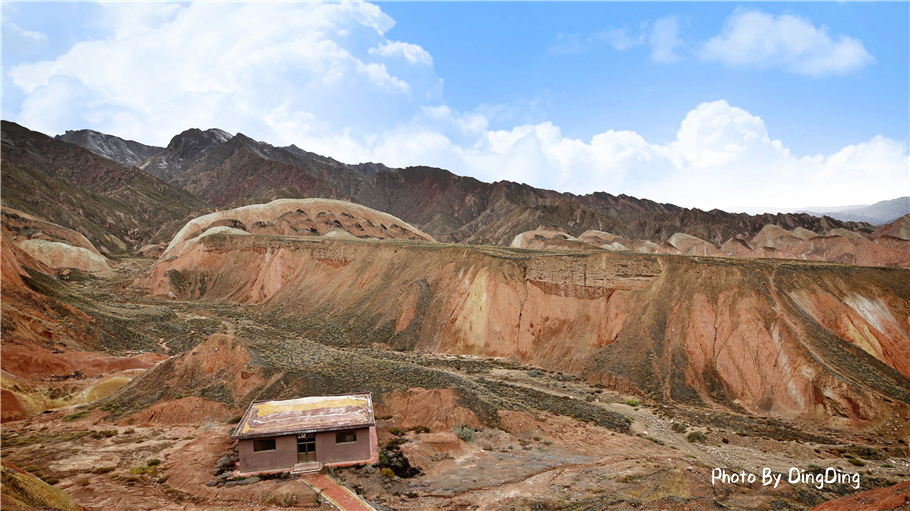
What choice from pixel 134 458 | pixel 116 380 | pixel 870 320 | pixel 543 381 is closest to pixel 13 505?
pixel 134 458

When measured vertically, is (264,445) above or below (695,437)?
above

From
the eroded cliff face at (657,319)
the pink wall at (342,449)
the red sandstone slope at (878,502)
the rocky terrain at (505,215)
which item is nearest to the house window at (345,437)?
the pink wall at (342,449)

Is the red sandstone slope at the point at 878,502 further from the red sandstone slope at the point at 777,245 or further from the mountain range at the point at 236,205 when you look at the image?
the mountain range at the point at 236,205

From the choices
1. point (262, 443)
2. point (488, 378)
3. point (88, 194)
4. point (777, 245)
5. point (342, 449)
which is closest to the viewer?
point (262, 443)

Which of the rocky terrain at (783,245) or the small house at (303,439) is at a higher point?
the rocky terrain at (783,245)

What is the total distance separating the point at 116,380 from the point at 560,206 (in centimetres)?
13551

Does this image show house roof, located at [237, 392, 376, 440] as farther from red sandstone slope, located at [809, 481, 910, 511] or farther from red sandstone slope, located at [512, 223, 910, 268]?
red sandstone slope, located at [512, 223, 910, 268]

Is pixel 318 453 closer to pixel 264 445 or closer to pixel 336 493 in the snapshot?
pixel 264 445

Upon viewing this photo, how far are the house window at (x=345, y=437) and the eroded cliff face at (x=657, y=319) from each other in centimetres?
1944

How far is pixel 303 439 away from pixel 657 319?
2686 centimetres

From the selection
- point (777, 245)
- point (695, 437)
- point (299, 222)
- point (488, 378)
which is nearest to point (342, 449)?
point (488, 378)

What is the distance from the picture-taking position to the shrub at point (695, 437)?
980 inches

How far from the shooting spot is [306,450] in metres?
20.9

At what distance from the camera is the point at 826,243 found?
103688 mm
